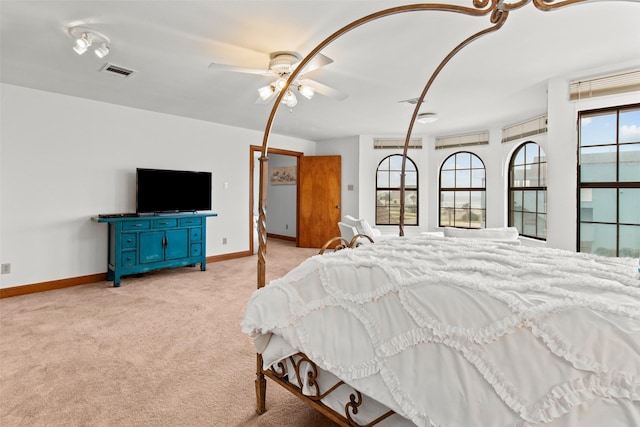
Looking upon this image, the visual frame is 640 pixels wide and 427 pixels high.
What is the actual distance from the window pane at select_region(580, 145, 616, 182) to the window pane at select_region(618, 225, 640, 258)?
513mm

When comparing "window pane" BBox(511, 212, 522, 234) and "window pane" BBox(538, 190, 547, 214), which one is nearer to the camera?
"window pane" BBox(538, 190, 547, 214)

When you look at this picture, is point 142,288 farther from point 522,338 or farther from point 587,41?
point 587,41

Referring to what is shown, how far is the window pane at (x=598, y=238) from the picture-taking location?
→ 3.26 m

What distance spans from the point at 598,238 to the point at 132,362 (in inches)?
173

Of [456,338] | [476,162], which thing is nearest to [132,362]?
[456,338]

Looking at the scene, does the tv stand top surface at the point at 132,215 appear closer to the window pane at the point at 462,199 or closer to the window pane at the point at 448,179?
the window pane at the point at 448,179

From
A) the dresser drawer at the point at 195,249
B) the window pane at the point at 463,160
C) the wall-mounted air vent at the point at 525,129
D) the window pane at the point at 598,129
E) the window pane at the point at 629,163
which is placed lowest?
the dresser drawer at the point at 195,249

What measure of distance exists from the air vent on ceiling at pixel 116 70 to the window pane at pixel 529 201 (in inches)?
232

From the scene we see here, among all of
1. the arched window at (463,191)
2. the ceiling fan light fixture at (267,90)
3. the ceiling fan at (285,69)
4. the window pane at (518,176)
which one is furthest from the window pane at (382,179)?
the ceiling fan light fixture at (267,90)

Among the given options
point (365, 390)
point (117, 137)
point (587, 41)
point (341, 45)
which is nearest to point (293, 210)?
point (117, 137)

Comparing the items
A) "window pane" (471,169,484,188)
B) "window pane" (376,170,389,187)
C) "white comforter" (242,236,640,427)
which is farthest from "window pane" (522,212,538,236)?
"white comforter" (242,236,640,427)

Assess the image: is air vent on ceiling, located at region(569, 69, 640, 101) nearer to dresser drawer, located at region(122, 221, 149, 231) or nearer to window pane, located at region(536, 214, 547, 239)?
window pane, located at region(536, 214, 547, 239)

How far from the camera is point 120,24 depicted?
2.31 meters

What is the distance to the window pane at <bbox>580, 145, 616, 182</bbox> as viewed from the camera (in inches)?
128
